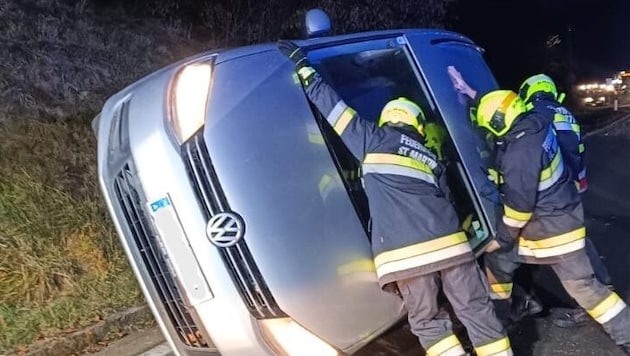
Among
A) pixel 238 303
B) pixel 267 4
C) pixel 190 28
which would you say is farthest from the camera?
pixel 267 4

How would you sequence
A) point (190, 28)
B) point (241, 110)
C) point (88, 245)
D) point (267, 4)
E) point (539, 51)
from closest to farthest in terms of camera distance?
point (241, 110) < point (88, 245) < point (190, 28) < point (267, 4) < point (539, 51)

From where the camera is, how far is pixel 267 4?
838 cm

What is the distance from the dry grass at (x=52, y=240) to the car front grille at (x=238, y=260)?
1.64 m

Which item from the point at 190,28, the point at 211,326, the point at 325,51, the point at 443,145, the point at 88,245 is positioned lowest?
the point at 211,326

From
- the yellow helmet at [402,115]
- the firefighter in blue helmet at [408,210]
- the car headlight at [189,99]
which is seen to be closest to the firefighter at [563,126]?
the yellow helmet at [402,115]

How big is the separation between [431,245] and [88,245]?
2.48 meters

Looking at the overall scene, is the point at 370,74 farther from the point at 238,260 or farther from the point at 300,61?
the point at 238,260

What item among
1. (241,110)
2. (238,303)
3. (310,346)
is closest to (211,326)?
(238,303)

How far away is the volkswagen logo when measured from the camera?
10.9 ft

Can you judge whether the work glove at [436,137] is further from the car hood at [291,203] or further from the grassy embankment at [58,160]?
the grassy embankment at [58,160]

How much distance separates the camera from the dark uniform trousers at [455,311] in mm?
3807

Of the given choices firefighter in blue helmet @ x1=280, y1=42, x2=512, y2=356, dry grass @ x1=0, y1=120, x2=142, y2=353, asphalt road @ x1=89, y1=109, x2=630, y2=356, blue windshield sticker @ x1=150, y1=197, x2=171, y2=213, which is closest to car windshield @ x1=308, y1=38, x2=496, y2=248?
firefighter in blue helmet @ x1=280, y1=42, x2=512, y2=356

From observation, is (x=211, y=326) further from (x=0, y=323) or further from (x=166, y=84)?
(x=0, y=323)

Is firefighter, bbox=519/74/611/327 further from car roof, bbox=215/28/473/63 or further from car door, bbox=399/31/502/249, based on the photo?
car roof, bbox=215/28/473/63
